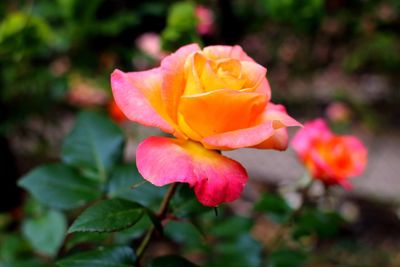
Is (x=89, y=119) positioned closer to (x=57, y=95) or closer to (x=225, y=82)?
(x=225, y=82)

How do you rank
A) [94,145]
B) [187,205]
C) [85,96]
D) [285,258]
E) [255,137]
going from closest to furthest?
1. [255,137]
2. [187,205]
3. [94,145]
4. [285,258]
5. [85,96]

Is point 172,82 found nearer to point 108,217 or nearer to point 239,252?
point 108,217

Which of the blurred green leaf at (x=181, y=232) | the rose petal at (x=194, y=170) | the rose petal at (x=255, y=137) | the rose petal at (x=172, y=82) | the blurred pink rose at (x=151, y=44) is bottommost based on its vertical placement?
the blurred green leaf at (x=181, y=232)

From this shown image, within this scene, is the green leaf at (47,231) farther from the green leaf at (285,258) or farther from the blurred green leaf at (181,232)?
the green leaf at (285,258)

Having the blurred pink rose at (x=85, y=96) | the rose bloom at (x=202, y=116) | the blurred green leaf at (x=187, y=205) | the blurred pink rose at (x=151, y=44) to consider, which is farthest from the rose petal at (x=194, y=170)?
the blurred pink rose at (x=85, y=96)

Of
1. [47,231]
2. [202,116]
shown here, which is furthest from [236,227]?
[202,116]

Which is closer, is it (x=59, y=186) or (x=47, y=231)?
(x=59, y=186)

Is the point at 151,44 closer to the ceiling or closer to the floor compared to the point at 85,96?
closer to the ceiling
